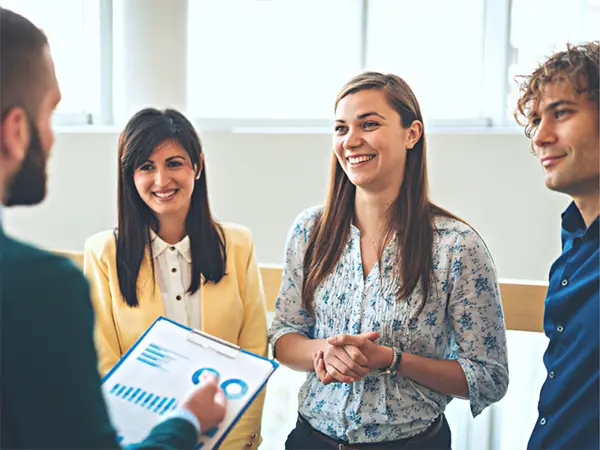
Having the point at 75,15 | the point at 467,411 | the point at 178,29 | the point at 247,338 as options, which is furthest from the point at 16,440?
the point at 75,15

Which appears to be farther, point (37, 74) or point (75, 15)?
point (75, 15)

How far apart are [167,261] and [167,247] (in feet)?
0.13

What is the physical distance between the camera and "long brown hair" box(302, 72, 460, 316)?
1.62 metres

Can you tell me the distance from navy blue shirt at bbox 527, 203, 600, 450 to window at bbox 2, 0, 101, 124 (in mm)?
2736

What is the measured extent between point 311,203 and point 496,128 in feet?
3.16

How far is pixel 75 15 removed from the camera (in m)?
3.49

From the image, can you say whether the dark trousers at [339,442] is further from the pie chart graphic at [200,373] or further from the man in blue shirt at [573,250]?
the pie chart graphic at [200,373]

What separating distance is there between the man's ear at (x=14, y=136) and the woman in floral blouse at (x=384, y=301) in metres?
0.87

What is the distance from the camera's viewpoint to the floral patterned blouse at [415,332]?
1565mm

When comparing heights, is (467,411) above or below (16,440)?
below

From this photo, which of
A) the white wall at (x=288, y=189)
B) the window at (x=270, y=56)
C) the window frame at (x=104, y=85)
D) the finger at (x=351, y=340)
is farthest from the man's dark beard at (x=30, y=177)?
the window frame at (x=104, y=85)

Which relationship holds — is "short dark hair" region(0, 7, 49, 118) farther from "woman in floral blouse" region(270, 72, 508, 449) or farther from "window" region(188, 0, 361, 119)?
"window" region(188, 0, 361, 119)

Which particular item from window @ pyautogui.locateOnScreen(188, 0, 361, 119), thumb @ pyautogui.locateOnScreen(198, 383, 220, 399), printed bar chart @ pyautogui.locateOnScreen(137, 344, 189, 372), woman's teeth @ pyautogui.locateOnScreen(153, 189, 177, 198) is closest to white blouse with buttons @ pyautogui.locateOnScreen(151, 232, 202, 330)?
woman's teeth @ pyautogui.locateOnScreen(153, 189, 177, 198)

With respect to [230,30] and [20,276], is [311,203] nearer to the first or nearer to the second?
[230,30]
